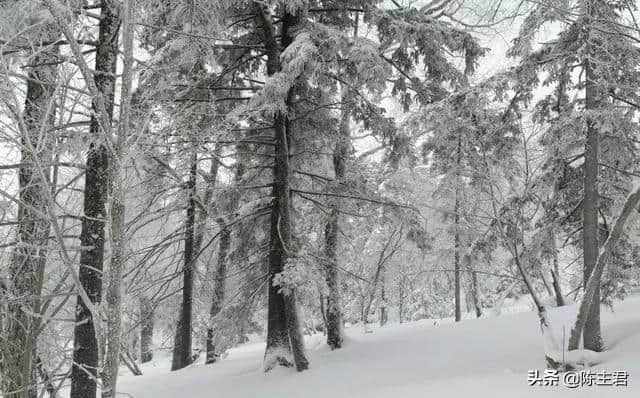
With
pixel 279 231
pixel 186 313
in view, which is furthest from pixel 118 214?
pixel 186 313

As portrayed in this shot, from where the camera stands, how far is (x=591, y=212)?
6211 millimetres

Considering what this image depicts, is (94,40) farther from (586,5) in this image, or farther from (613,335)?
(613,335)

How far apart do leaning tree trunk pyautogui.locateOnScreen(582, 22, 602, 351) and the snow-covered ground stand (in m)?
0.30

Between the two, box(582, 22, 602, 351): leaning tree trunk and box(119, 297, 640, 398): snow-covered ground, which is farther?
box(582, 22, 602, 351): leaning tree trunk

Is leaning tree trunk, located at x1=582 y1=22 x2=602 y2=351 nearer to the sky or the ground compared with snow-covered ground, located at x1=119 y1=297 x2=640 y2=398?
nearer to the sky

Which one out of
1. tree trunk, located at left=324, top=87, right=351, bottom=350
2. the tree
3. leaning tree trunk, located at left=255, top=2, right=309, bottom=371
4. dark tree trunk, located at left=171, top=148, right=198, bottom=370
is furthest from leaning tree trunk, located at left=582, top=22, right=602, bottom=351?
dark tree trunk, located at left=171, top=148, right=198, bottom=370

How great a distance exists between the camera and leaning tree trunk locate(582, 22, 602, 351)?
6.03 m

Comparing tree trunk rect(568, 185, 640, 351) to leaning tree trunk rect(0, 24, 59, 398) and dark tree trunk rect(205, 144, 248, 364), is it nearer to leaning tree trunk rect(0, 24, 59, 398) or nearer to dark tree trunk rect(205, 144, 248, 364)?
dark tree trunk rect(205, 144, 248, 364)

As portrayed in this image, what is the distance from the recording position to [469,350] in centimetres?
761

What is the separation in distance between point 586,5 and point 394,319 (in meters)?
Result: 29.0

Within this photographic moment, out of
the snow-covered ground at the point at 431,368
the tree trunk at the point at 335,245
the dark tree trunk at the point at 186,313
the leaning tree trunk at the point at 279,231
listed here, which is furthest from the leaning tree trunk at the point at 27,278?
the dark tree trunk at the point at 186,313

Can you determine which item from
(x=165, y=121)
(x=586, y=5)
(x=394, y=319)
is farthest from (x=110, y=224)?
(x=394, y=319)

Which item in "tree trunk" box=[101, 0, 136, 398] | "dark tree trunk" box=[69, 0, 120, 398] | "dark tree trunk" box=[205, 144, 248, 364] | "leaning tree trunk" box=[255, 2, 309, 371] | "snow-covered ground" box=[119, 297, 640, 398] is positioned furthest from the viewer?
"dark tree trunk" box=[205, 144, 248, 364]

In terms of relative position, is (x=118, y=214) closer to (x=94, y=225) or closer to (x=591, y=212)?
(x=94, y=225)
